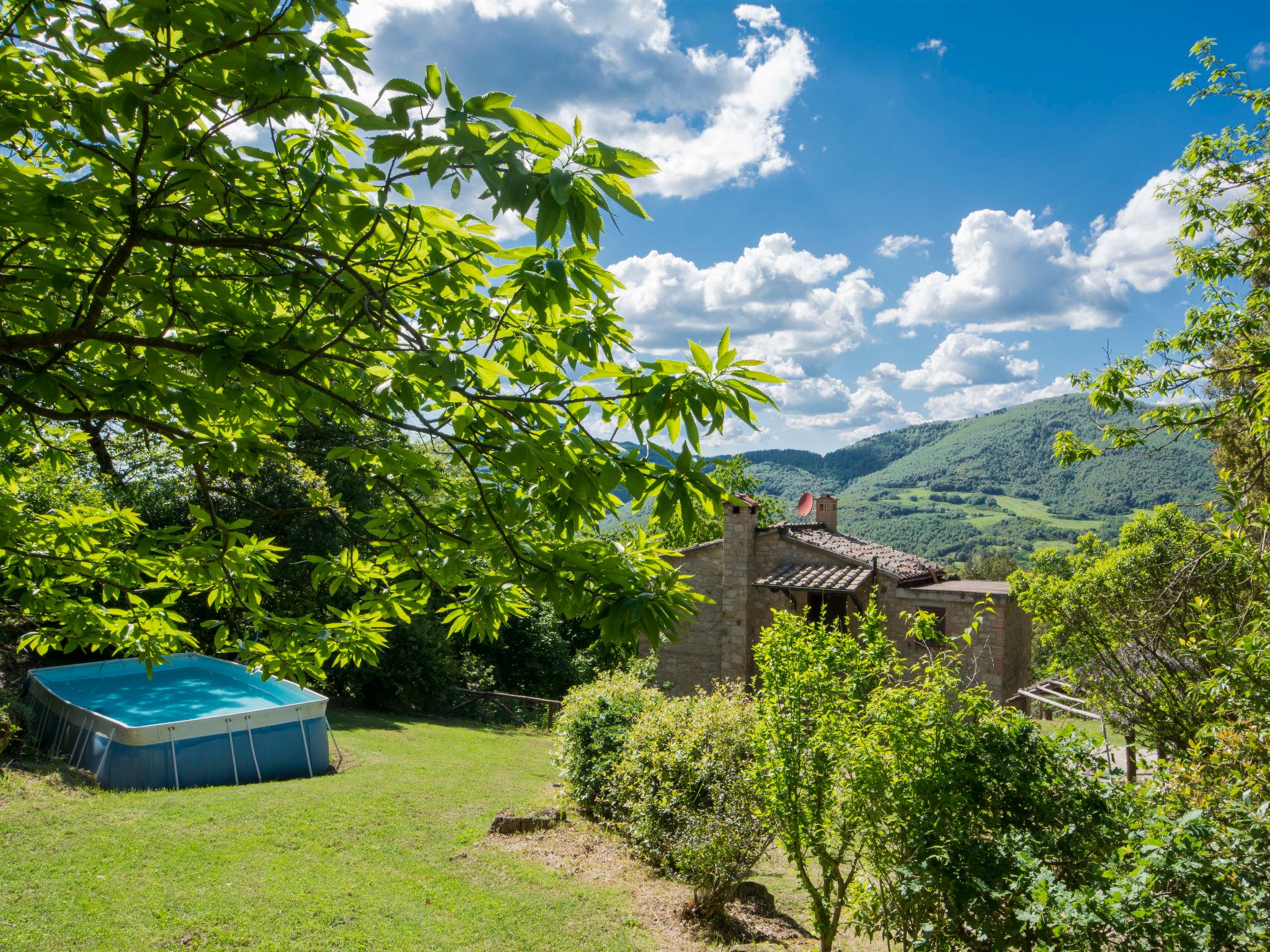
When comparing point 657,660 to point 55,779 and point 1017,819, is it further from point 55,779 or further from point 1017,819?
point 1017,819

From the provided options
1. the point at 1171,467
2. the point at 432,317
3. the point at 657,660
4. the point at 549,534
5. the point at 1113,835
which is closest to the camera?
the point at 432,317

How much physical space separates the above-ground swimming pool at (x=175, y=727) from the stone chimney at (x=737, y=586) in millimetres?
9459

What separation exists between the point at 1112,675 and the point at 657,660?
11.9 m

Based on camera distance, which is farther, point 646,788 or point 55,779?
point 55,779

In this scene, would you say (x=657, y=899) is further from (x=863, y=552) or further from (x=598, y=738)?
(x=863, y=552)

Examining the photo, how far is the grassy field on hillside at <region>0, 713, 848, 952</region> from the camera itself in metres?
6.76

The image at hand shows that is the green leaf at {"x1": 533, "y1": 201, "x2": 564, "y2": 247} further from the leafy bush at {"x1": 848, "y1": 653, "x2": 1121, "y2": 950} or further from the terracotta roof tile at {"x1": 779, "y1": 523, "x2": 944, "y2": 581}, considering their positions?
the terracotta roof tile at {"x1": 779, "y1": 523, "x2": 944, "y2": 581}

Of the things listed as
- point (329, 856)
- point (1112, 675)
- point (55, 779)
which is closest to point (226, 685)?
point (55, 779)

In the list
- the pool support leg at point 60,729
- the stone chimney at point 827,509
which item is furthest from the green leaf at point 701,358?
the stone chimney at point 827,509

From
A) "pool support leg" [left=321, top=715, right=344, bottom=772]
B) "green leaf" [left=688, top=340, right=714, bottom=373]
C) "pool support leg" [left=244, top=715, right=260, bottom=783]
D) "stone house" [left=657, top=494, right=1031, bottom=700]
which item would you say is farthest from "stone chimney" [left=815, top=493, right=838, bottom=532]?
"green leaf" [left=688, top=340, right=714, bottom=373]

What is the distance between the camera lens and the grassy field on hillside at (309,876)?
676 centimetres

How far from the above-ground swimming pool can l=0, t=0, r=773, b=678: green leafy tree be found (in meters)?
9.30

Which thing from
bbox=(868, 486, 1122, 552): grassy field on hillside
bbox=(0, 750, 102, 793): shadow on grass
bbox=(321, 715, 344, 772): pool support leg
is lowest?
bbox=(321, 715, 344, 772): pool support leg

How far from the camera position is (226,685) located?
15156 mm
